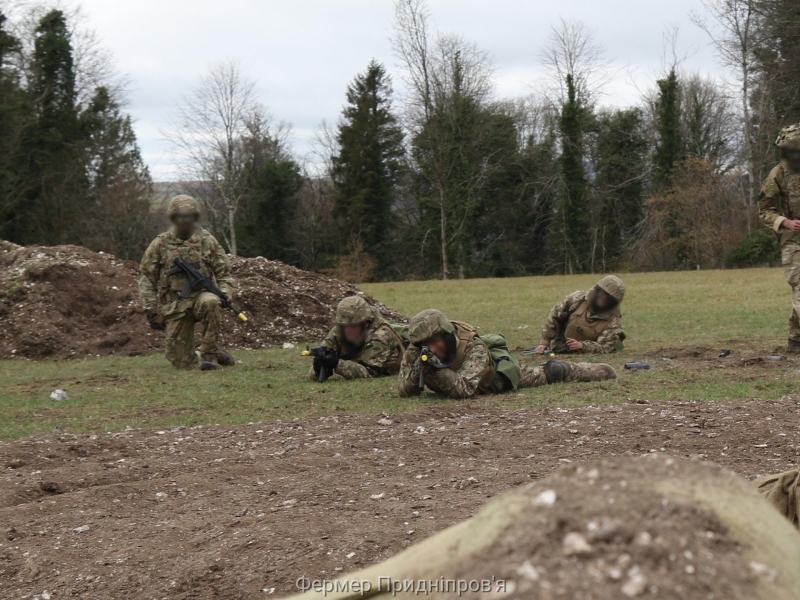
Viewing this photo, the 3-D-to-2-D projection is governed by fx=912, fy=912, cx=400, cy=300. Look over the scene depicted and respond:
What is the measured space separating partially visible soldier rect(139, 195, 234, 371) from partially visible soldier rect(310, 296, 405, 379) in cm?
223

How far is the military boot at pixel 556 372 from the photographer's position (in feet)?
31.2

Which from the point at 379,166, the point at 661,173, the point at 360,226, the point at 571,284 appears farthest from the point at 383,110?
the point at 571,284

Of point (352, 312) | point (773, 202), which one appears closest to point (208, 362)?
point (352, 312)

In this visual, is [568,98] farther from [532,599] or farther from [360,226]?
[532,599]

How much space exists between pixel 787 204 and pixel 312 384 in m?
5.86

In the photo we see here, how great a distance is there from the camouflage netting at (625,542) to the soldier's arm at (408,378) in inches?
274

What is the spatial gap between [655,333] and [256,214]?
3996cm

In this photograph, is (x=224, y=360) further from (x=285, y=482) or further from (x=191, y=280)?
(x=285, y=482)

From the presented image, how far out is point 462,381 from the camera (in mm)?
8609

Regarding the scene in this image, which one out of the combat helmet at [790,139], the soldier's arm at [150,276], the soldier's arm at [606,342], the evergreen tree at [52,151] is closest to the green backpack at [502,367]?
the soldier's arm at [606,342]

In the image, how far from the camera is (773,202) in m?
10.6

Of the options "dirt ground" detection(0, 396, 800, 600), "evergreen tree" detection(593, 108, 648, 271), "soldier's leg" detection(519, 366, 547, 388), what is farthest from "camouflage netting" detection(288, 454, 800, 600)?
"evergreen tree" detection(593, 108, 648, 271)

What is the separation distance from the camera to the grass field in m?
8.43

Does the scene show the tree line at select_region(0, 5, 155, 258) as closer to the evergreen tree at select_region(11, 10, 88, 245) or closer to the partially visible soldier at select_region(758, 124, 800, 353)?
the evergreen tree at select_region(11, 10, 88, 245)
